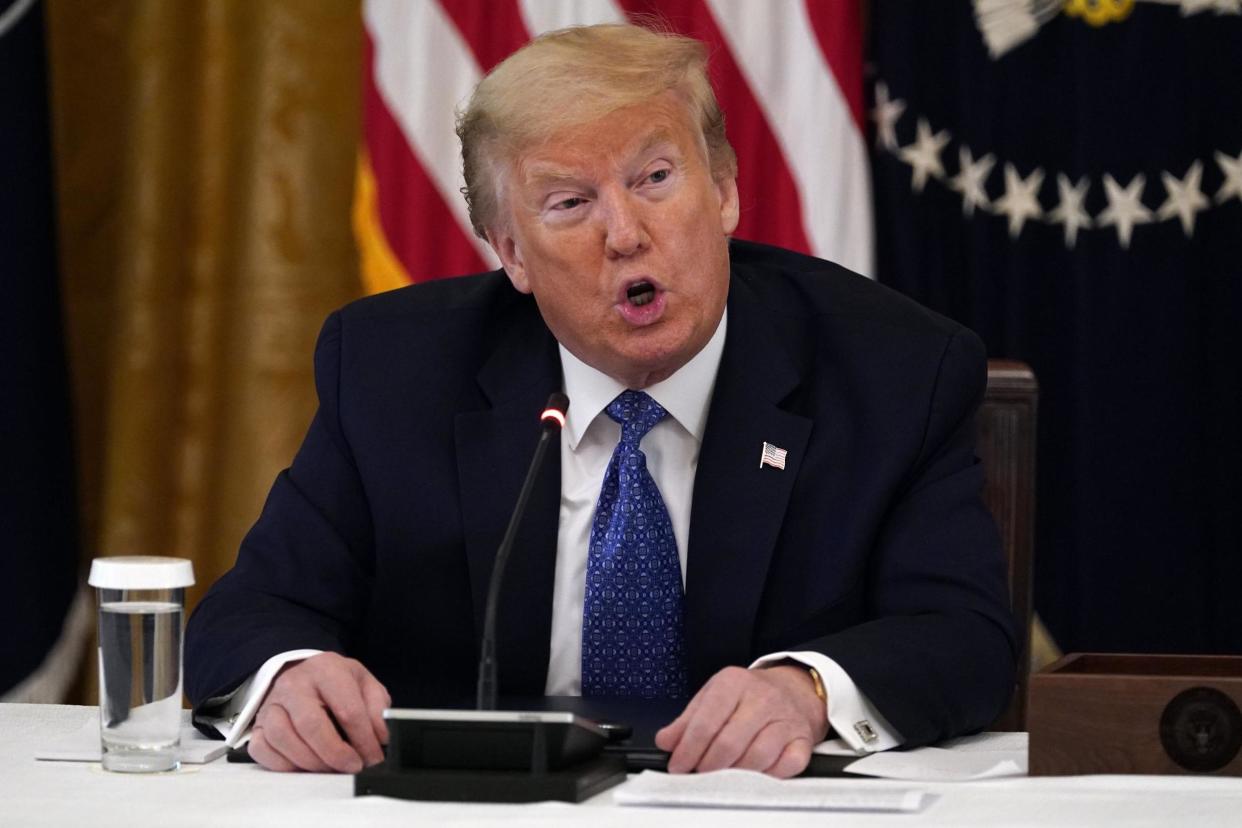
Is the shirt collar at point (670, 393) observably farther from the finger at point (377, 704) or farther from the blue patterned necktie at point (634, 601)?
the finger at point (377, 704)

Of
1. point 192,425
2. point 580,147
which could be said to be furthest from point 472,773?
point 192,425

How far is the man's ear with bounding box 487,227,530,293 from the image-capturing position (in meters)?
2.37

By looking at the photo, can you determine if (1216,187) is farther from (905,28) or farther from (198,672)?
(198,672)

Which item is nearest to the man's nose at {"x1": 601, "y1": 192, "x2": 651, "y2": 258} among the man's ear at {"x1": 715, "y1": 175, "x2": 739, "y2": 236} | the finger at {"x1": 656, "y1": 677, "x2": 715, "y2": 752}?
the man's ear at {"x1": 715, "y1": 175, "x2": 739, "y2": 236}

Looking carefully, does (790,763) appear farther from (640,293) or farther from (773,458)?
(640,293)

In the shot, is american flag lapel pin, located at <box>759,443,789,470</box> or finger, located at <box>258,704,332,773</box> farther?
american flag lapel pin, located at <box>759,443,789,470</box>

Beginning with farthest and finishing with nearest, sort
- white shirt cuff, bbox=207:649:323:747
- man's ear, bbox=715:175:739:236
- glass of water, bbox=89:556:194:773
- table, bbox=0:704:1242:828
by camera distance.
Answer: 1. man's ear, bbox=715:175:739:236
2. white shirt cuff, bbox=207:649:323:747
3. glass of water, bbox=89:556:194:773
4. table, bbox=0:704:1242:828

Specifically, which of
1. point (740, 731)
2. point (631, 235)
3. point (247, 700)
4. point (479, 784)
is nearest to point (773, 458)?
point (631, 235)

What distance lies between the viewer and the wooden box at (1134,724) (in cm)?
156

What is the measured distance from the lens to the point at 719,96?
11.5 feet

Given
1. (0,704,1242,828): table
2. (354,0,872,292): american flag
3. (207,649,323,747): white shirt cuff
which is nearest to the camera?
(0,704,1242,828): table

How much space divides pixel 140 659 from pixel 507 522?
0.66 m

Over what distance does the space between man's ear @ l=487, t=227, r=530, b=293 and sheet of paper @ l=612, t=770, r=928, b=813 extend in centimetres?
98

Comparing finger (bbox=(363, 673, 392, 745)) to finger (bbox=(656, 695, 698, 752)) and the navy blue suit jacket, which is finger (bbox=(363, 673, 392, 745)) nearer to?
the navy blue suit jacket
